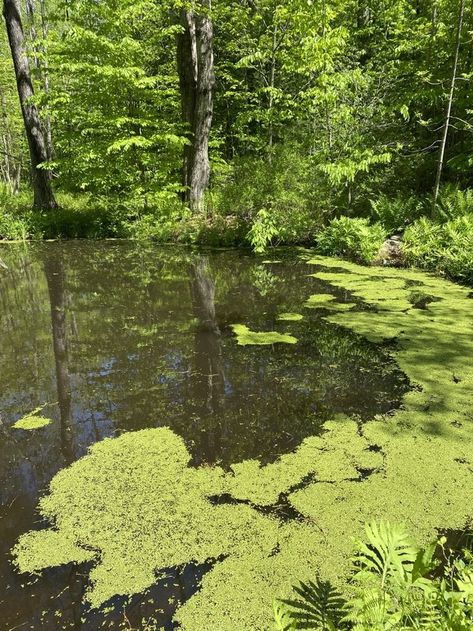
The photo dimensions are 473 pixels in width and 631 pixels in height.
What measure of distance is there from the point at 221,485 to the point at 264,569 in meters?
0.59

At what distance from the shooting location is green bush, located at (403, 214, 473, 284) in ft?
20.8

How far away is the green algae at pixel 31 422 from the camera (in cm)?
306

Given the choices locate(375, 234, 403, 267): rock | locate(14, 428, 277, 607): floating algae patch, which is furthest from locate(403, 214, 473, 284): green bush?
locate(14, 428, 277, 607): floating algae patch

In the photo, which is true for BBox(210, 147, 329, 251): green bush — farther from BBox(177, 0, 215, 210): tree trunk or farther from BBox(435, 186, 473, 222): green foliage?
BBox(435, 186, 473, 222): green foliage

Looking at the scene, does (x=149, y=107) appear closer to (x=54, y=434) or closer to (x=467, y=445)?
(x=54, y=434)

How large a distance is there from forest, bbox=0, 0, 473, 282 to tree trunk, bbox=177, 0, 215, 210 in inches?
1.2

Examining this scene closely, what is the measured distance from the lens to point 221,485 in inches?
94.3

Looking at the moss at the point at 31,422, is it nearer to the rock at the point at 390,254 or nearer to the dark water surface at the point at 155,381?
the dark water surface at the point at 155,381

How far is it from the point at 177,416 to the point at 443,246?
18.1 feet

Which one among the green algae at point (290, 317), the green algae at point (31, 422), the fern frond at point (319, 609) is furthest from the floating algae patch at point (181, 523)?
the green algae at point (290, 317)

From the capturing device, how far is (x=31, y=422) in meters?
3.12

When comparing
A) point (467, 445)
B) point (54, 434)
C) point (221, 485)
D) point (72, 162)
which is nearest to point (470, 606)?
point (221, 485)

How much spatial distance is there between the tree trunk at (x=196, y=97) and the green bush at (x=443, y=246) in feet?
16.4

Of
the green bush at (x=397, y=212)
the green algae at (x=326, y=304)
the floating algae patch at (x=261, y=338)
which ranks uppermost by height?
the green bush at (x=397, y=212)
